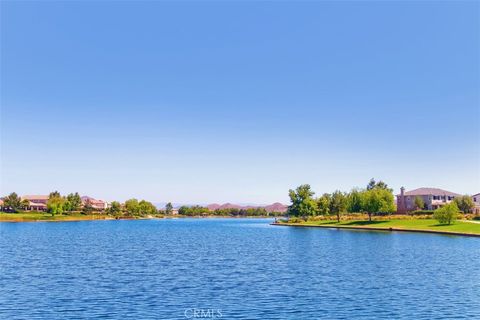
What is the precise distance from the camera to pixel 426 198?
590 feet

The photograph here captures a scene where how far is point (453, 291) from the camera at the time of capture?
3366 centimetres

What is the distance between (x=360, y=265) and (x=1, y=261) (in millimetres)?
44035

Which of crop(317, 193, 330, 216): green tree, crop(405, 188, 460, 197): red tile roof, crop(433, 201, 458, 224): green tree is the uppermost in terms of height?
crop(405, 188, 460, 197): red tile roof

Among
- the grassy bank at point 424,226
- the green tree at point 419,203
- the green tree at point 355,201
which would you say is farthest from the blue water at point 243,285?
the green tree at point 419,203

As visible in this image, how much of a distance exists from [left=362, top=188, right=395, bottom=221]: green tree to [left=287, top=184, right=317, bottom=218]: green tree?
28.1 metres

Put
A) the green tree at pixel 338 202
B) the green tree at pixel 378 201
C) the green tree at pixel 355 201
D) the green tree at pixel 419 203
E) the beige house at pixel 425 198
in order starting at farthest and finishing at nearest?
1. the beige house at pixel 425 198
2. the green tree at pixel 419 203
3. the green tree at pixel 338 202
4. the green tree at pixel 355 201
5. the green tree at pixel 378 201

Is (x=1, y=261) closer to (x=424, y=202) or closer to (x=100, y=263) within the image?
(x=100, y=263)

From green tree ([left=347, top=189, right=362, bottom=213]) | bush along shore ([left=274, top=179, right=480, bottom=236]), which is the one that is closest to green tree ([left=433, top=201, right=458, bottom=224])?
bush along shore ([left=274, top=179, right=480, bottom=236])

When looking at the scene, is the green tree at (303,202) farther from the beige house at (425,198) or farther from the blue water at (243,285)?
the blue water at (243,285)

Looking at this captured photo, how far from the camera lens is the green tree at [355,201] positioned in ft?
450

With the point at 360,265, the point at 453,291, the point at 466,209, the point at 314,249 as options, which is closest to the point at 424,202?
the point at 466,209

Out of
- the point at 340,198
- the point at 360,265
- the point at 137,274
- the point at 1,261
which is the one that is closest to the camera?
the point at 137,274

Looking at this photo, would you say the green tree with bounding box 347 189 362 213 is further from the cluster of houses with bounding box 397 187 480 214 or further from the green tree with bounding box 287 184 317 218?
the cluster of houses with bounding box 397 187 480 214

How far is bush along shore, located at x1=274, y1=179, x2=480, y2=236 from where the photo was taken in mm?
100312
